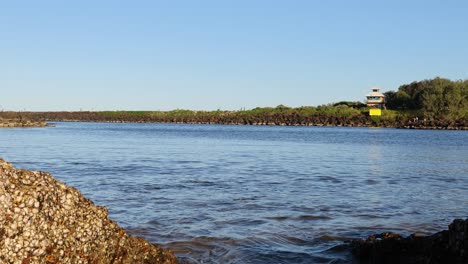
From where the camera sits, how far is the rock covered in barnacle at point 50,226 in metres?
5.62

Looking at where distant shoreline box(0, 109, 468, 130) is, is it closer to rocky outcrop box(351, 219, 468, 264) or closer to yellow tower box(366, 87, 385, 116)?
yellow tower box(366, 87, 385, 116)

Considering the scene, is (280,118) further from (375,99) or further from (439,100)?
(439,100)

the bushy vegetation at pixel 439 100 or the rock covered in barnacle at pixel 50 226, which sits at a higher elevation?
the bushy vegetation at pixel 439 100

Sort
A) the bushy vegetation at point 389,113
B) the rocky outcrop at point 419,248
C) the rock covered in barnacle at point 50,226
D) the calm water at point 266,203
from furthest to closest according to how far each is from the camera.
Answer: the bushy vegetation at point 389,113 → the calm water at point 266,203 → the rocky outcrop at point 419,248 → the rock covered in barnacle at point 50,226

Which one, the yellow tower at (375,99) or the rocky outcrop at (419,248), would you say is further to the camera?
the yellow tower at (375,99)

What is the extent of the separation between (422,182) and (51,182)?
58.4 feet

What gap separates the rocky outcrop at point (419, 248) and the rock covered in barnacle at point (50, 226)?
4080 millimetres

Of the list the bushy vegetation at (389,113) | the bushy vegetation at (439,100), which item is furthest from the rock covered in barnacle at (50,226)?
the bushy vegetation at (439,100)

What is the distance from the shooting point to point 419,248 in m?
8.05

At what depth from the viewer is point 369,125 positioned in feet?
387

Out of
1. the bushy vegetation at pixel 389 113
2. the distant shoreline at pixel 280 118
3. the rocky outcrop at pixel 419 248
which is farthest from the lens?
the bushy vegetation at pixel 389 113

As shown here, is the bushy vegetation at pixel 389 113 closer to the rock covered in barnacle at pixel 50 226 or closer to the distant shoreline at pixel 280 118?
the distant shoreline at pixel 280 118

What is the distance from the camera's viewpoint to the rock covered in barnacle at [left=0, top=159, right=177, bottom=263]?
5625 millimetres

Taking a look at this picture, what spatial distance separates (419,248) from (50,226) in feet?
18.6
